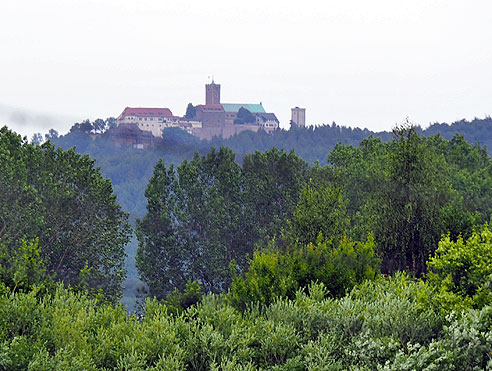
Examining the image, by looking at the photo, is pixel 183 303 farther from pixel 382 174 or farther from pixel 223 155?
pixel 223 155

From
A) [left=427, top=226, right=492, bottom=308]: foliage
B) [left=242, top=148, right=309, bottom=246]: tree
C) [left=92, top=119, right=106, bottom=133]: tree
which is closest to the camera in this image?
[left=427, top=226, right=492, bottom=308]: foliage

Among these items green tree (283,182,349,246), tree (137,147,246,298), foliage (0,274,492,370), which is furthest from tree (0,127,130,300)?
foliage (0,274,492,370)

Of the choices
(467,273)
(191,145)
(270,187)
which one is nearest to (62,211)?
(270,187)

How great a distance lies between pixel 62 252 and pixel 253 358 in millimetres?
26262

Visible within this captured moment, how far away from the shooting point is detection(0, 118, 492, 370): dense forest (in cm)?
1470

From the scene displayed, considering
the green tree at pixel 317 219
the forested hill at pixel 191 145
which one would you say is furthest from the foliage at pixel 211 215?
the forested hill at pixel 191 145

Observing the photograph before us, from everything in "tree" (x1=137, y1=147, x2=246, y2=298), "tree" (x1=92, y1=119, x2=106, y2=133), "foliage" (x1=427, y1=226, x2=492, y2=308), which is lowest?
"tree" (x1=137, y1=147, x2=246, y2=298)

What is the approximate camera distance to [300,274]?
21.2 m

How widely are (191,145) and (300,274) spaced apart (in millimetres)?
119795

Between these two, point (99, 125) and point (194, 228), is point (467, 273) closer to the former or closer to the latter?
point (194, 228)

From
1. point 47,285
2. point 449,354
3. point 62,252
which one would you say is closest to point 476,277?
point 449,354

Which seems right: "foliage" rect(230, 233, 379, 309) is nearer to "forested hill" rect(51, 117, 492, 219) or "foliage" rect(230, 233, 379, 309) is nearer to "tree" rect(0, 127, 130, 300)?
"tree" rect(0, 127, 130, 300)

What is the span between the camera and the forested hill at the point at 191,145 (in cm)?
14152

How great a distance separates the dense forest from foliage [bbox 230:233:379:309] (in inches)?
2.3
